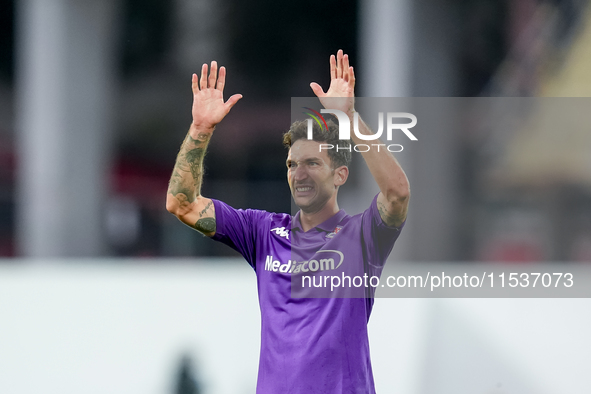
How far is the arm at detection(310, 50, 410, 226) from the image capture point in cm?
200

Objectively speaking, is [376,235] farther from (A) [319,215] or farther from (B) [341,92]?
(B) [341,92]

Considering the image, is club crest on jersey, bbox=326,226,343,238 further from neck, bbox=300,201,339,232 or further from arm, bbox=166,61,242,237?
arm, bbox=166,61,242,237

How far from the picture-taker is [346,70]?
6.88 feet

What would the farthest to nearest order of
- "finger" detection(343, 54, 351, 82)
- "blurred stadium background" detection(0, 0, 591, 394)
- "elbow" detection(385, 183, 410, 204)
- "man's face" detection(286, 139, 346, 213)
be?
"blurred stadium background" detection(0, 0, 591, 394), "man's face" detection(286, 139, 346, 213), "finger" detection(343, 54, 351, 82), "elbow" detection(385, 183, 410, 204)

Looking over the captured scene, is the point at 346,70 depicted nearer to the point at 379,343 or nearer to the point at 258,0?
the point at 379,343

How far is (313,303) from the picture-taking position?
206cm

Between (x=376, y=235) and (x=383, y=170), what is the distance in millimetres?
273

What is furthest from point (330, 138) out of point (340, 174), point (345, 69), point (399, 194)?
point (399, 194)

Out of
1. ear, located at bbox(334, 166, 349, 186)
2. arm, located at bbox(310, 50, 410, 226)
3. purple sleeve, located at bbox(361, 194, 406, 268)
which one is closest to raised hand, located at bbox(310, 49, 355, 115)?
arm, located at bbox(310, 50, 410, 226)

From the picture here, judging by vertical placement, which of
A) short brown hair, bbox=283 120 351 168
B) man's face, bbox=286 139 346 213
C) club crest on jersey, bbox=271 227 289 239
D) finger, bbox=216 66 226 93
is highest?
finger, bbox=216 66 226 93

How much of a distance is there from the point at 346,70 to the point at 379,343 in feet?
6.12

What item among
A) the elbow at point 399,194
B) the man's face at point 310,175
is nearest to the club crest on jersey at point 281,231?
the man's face at point 310,175

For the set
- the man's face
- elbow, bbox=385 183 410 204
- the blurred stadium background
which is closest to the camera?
elbow, bbox=385 183 410 204

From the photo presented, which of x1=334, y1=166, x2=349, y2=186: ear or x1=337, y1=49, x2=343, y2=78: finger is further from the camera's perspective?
x1=334, y1=166, x2=349, y2=186: ear
